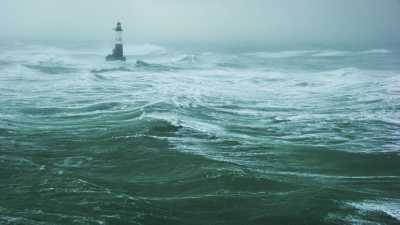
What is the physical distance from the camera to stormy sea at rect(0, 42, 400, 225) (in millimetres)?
11312

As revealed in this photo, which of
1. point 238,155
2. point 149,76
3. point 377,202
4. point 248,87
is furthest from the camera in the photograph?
point 149,76

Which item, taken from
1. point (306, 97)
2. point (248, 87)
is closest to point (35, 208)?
point (306, 97)

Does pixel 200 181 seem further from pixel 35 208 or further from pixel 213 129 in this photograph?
pixel 213 129

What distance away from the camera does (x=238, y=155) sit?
15.9 meters

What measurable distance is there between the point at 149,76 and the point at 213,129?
2116 centimetres

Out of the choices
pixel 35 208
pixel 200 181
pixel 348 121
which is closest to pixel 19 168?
pixel 35 208

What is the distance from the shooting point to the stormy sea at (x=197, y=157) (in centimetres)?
1131

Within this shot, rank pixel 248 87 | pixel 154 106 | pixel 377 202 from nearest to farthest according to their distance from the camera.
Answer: pixel 377 202
pixel 154 106
pixel 248 87

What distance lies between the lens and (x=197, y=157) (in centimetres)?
1541

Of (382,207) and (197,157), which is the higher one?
(197,157)

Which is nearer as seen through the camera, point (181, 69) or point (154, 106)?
point (154, 106)

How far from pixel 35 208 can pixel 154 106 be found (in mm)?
13140

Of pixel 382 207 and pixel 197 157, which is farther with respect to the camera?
pixel 197 157

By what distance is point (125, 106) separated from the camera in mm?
24312
